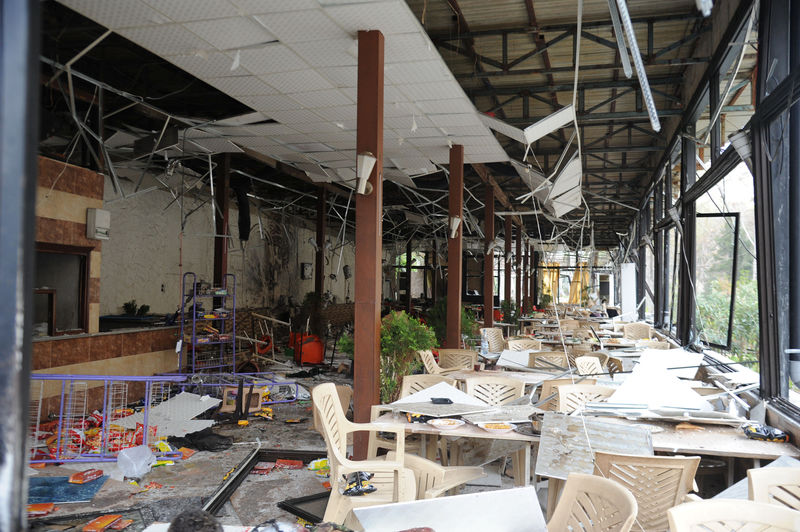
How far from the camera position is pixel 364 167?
5.23m

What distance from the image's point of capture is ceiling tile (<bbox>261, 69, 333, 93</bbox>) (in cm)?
607

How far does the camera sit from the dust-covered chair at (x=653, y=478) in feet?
9.34

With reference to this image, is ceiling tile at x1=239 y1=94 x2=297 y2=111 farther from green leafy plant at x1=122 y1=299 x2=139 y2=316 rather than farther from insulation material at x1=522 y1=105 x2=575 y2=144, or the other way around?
green leafy plant at x1=122 y1=299 x2=139 y2=316

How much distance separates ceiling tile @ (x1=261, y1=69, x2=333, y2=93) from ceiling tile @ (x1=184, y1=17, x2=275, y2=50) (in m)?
0.69

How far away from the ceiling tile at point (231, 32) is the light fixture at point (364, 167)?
1.36 metres

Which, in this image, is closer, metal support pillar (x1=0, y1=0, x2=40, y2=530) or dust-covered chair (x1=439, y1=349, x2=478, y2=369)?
metal support pillar (x1=0, y1=0, x2=40, y2=530)

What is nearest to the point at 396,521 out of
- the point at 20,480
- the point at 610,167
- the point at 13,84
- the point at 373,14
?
the point at 20,480

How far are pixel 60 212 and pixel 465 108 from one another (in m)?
5.34

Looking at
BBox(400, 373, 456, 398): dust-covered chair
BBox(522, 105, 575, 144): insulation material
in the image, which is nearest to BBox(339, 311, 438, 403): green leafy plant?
BBox(400, 373, 456, 398): dust-covered chair

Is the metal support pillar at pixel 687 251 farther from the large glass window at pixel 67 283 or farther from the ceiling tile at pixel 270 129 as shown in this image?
the large glass window at pixel 67 283

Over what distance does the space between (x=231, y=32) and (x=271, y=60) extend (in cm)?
60

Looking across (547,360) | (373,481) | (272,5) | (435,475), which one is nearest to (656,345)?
(547,360)

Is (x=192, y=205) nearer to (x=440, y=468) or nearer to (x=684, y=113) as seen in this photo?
(x=684, y=113)

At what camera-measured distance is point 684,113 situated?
367 inches
